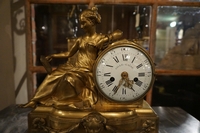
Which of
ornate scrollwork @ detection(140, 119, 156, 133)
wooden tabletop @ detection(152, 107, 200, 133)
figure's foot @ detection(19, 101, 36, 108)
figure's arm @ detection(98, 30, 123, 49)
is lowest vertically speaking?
wooden tabletop @ detection(152, 107, 200, 133)

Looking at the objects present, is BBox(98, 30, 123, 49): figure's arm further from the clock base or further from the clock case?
the clock base

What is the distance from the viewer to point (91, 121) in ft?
1.97

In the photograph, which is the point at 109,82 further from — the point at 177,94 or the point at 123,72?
the point at 177,94

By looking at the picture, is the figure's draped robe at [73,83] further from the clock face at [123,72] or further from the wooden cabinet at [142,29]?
the wooden cabinet at [142,29]

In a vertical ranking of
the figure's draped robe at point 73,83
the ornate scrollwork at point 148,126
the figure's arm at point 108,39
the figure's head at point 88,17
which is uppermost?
the figure's head at point 88,17

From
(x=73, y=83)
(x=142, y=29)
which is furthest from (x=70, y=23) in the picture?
(x=73, y=83)

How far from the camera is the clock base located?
2.00 ft

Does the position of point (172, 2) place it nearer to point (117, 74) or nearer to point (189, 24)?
point (189, 24)

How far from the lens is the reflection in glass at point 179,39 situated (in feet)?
3.63

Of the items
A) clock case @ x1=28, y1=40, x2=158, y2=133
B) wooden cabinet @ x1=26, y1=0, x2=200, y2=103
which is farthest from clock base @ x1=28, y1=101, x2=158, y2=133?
wooden cabinet @ x1=26, y1=0, x2=200, y2=103

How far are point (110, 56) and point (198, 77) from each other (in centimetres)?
82

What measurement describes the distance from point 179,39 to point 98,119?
829mm

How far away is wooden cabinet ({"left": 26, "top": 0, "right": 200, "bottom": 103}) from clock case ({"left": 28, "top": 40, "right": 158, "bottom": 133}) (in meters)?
0.46

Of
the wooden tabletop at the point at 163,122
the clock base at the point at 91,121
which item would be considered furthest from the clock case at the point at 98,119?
the wooden tabletop at the point at 163,122
